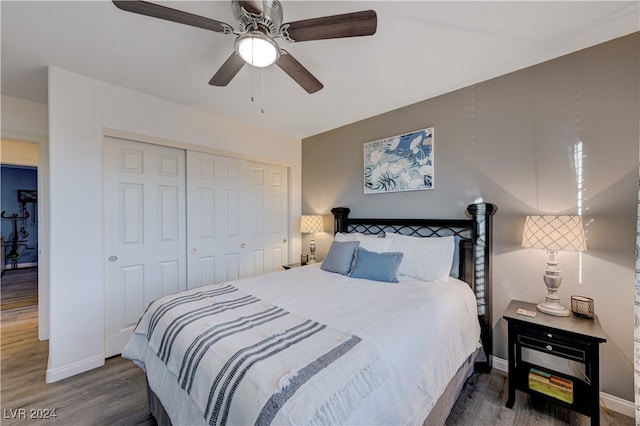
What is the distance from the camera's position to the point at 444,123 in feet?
8.72

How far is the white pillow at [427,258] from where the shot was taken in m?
2.26

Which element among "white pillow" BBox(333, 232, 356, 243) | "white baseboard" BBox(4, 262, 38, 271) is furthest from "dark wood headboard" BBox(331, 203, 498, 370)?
"white baseboard" BBox(4, 262, 38, 271)

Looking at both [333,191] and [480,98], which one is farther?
[333,191]

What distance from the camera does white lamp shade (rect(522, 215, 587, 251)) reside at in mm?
1729

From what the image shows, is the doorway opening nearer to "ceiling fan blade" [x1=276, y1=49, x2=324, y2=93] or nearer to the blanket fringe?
"ceiling fan blade" [x1=276, y1=49, x2=324, y2=93]

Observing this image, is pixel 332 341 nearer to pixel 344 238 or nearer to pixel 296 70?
pixel 296 70

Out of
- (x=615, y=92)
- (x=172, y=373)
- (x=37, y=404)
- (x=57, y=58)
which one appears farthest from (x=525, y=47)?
Answer: (x=37, y=404)

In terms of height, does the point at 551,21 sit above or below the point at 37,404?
above

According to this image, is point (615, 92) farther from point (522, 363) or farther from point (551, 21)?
point (522, 363)

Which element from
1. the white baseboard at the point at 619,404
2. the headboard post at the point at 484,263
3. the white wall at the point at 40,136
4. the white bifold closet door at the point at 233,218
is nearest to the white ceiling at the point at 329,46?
the white wall at the point at 40,136

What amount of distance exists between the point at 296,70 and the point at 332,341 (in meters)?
1.69

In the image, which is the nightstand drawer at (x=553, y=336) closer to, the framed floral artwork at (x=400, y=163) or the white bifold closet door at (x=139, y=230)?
→ the framed floral artwork at (x=400, y=163)

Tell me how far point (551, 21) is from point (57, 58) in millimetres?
3701

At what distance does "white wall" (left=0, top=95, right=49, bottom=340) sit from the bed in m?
2.15
